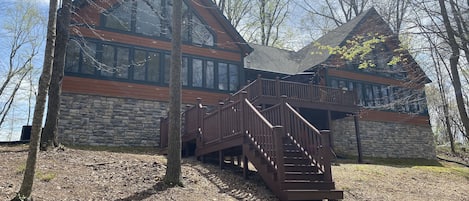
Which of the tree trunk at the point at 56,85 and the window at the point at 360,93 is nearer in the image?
the tree trunk at the point at 56,85

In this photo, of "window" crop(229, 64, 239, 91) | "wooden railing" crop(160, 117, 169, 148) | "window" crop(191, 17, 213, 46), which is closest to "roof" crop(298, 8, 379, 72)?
"window" crop(229, 64, 239, 91)

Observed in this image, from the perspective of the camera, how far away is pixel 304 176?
25.2 ft

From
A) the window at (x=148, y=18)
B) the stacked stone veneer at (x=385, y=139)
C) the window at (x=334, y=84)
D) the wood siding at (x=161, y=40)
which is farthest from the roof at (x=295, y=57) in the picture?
the window at (x=148, y=18)

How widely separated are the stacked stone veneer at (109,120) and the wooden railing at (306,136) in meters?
6.91

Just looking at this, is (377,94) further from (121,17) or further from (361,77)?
(121,17)

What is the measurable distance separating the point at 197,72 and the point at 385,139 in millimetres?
12379

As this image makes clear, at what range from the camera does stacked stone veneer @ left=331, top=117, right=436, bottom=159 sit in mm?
20266

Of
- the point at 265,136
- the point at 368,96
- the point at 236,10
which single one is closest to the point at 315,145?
the point at 265,136

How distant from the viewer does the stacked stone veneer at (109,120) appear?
46.7 ft

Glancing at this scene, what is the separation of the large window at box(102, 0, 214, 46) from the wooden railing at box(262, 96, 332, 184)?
26.8 feet

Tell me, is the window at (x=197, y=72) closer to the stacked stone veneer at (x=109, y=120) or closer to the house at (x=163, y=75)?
the house at (x=163, y=75)

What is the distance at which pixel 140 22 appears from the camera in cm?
1675

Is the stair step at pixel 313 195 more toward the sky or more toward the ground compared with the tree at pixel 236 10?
more toward the ground

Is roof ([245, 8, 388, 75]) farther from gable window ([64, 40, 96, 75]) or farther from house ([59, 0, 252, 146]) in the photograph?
gable window ([64, 40, 96, 75])
